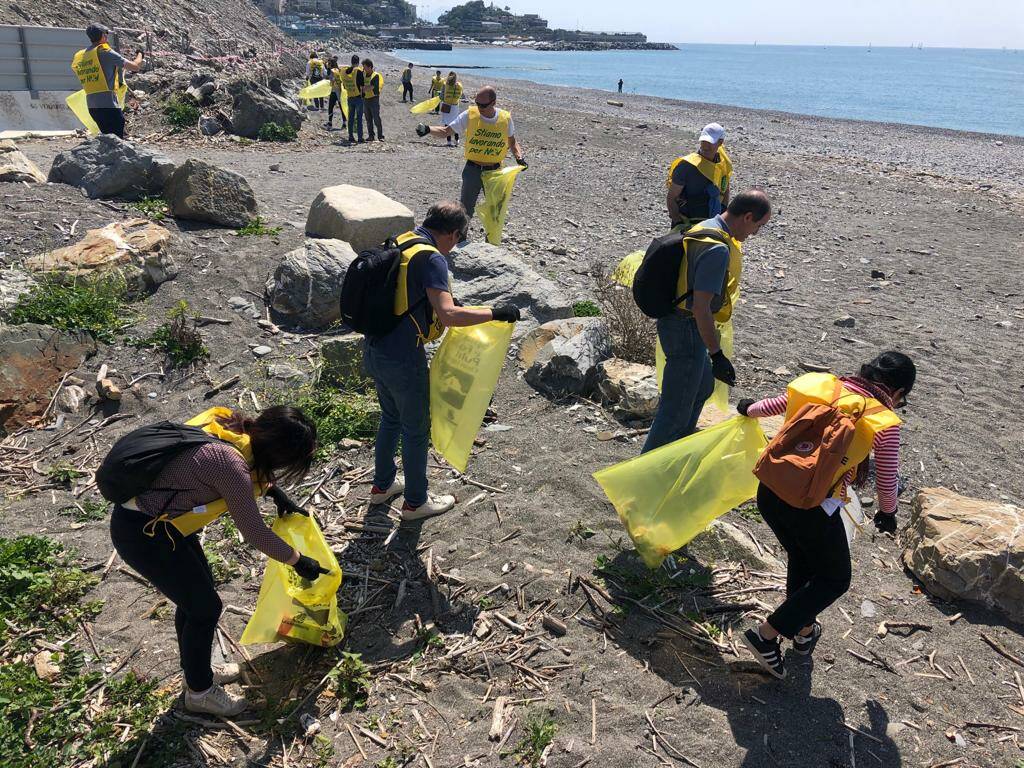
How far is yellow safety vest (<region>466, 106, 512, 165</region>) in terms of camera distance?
8500mm

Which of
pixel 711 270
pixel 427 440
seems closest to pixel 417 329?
pixel 427 440

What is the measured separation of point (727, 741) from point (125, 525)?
8.72ft

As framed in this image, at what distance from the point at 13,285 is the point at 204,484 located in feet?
16.2

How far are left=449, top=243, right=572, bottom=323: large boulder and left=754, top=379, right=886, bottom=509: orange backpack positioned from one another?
4.53 m

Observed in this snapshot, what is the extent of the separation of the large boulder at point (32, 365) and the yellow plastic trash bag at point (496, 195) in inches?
182

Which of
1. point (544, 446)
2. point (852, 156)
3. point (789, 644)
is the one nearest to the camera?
point (789, 644)

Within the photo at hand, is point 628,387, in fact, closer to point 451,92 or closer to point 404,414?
point 404,414

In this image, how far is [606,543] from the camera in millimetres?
4367

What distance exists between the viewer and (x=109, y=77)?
10.1 meters

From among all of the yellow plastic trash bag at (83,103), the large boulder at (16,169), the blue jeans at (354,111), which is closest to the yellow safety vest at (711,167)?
the large boulder at (16,169)

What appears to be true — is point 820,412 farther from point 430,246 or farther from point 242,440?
point 242,440

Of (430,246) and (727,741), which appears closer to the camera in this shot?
(727,741)

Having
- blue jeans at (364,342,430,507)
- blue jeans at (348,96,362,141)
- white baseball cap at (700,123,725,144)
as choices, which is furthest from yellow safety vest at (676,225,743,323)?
blue jeans at (348,96,362,141)

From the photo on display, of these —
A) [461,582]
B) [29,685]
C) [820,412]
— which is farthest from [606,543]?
[29,685]
